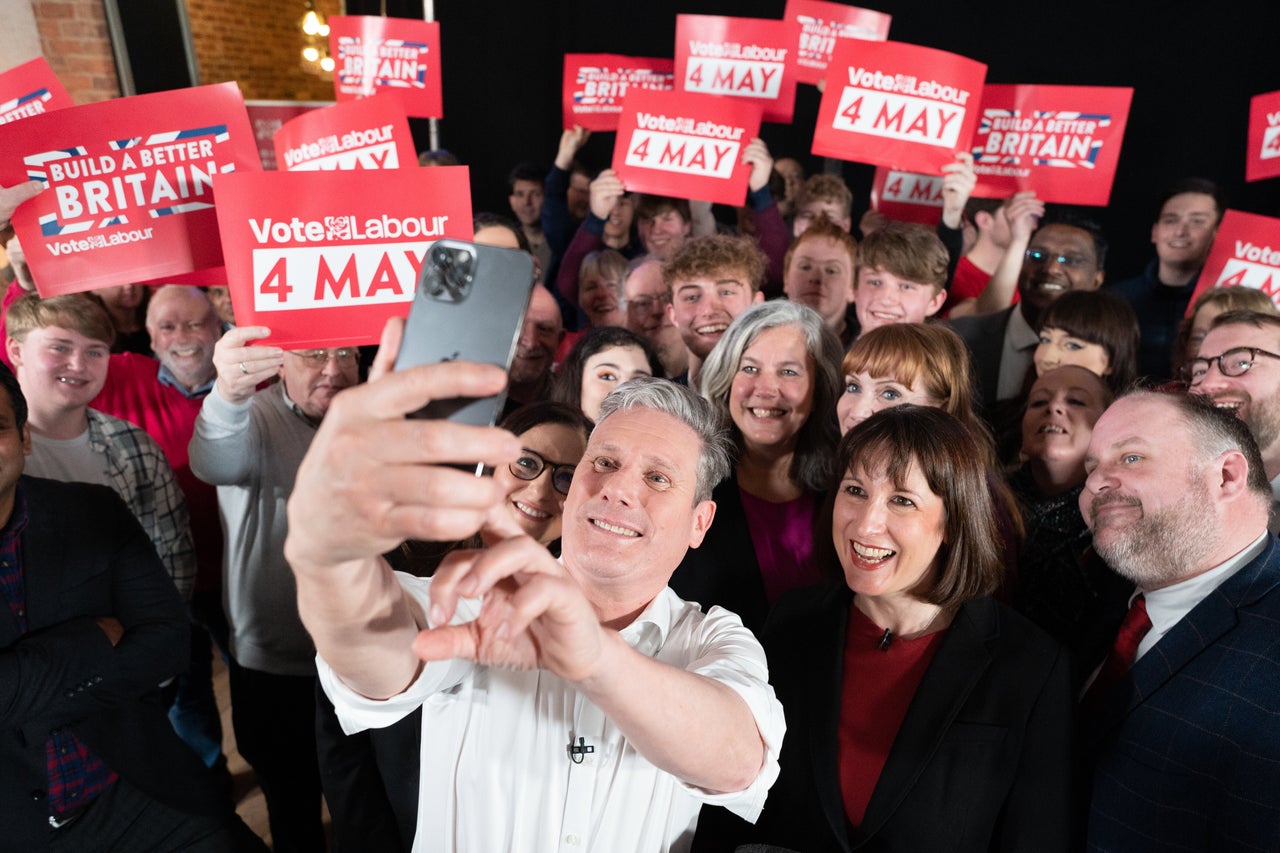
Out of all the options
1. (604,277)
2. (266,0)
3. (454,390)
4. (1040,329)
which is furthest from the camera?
(266,0)

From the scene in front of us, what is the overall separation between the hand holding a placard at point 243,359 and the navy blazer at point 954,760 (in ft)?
4.71

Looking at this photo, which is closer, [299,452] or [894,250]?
[299,452]

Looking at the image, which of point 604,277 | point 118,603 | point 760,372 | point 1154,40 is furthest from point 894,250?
point 1154,40

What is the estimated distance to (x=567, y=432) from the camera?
84.1 inches

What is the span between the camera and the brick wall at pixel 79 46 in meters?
5.62

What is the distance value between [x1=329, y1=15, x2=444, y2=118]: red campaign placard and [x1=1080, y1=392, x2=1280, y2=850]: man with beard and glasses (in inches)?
173

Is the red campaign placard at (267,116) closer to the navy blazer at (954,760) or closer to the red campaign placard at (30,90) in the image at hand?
the red campaign placard at (30,90)

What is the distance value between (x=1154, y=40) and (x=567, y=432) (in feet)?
20.4

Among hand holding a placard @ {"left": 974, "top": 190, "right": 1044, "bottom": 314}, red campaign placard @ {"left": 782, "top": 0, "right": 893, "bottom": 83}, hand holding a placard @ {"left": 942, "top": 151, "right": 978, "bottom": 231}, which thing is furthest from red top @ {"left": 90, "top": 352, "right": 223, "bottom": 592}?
red campaign placard @ {"left": 782, "top": 0, "right": 893, "bottom": 83}

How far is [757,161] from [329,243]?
235 cm

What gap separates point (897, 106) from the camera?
3.70 m

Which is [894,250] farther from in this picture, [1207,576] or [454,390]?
[454,390]

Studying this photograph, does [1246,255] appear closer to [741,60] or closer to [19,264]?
[741,60]

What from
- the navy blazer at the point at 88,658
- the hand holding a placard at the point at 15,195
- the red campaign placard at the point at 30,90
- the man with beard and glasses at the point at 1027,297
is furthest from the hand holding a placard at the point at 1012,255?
the red campaign placard at the point at 30,90
